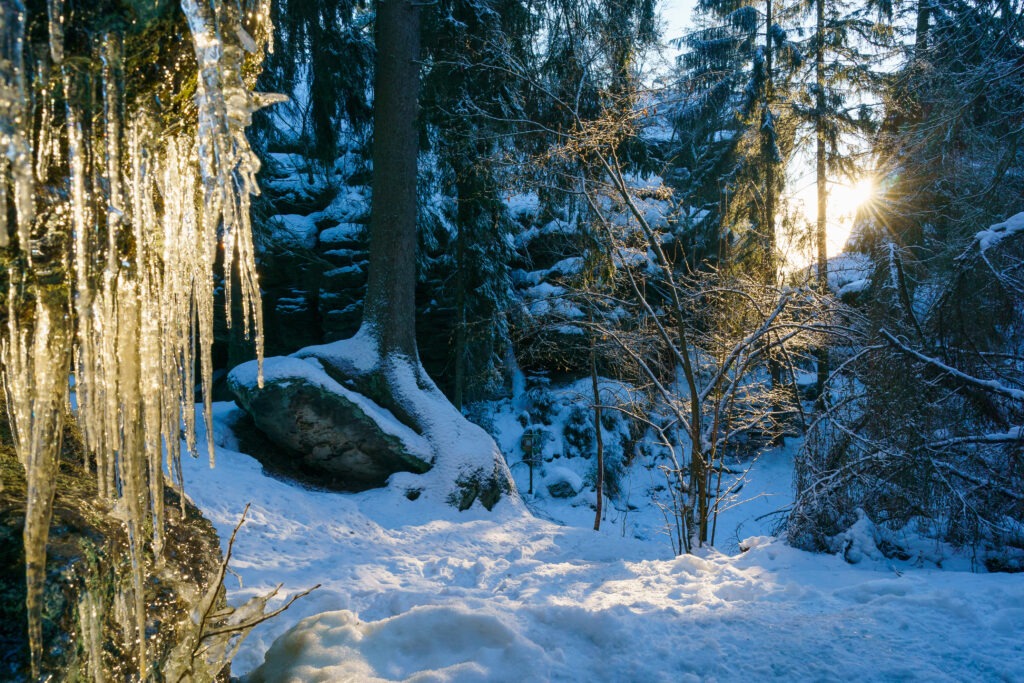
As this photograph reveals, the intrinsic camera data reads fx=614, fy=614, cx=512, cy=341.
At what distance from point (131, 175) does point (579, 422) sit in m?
14.2

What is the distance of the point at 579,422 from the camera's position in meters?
15.4

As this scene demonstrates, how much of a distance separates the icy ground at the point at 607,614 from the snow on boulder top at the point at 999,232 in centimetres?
236

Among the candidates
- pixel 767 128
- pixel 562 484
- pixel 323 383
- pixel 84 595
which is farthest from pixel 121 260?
pixel 767 128

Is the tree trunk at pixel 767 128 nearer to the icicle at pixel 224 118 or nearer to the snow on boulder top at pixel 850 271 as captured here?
the snow on boulder top at pixel 850 271

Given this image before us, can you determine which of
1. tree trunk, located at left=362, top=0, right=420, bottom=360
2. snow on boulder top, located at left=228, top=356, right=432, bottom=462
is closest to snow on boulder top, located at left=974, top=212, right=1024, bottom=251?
snow on boulder top, located at left=228, top=356, right=432, bottom=462

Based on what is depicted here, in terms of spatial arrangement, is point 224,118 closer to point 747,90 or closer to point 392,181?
point 392,181

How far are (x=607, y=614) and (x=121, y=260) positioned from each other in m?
2.54

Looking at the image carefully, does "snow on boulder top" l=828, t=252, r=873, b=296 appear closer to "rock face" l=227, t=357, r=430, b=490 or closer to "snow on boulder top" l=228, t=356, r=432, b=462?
"snow on boulder top" l=228, t=356, r=432, b=462

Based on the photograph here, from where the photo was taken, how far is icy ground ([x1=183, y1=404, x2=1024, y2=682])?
8.25 ft

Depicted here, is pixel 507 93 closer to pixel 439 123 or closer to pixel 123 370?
pixel 439 123

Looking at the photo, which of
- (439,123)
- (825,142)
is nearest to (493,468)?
(439,123)

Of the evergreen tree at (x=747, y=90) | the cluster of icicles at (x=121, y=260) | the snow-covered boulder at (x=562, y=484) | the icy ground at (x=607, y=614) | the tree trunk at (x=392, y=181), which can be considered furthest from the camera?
the snow-covered boulder at (x=562, y=484)

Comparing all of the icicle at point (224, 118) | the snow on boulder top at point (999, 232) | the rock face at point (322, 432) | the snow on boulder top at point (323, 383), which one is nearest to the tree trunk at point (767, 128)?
the snow on boulder top at point (999, 232)

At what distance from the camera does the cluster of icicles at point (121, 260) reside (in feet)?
5.09
